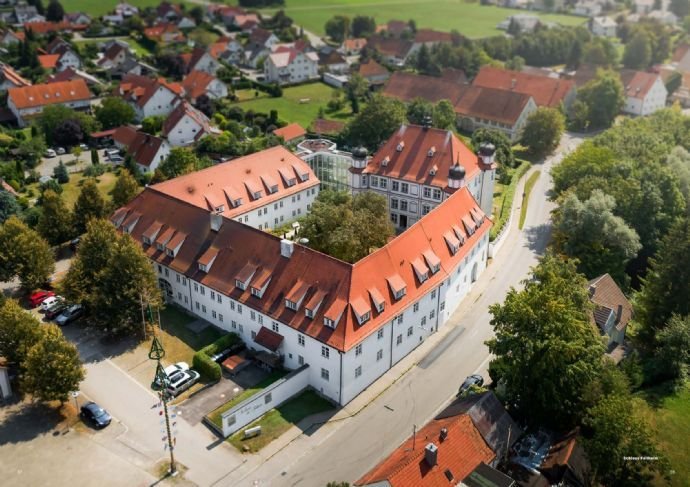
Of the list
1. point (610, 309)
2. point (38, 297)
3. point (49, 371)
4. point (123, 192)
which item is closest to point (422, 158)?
point (610, 309)

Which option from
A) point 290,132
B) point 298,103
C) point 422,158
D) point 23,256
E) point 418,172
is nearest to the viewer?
point 23,256

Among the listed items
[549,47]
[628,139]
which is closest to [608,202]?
[628,139]

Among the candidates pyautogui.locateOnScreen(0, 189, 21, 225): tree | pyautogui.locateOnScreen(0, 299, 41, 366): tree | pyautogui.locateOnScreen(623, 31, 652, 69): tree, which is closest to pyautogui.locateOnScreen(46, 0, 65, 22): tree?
pyautogui.locateOnScreen(0, 189, 21, 225): tree

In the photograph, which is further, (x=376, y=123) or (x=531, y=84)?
(x=531, y=84)

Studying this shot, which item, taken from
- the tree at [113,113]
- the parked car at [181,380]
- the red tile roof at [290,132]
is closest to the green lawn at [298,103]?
the red tile roof at [290,132]

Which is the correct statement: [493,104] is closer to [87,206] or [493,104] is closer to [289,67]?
[289,67]

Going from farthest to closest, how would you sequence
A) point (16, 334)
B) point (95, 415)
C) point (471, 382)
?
point (471, 382) < point (16, 334) < point (95, 415)
